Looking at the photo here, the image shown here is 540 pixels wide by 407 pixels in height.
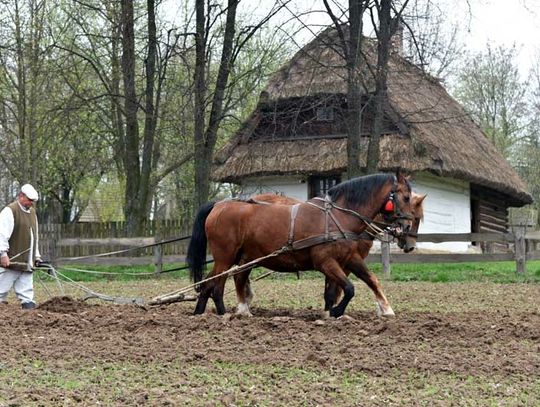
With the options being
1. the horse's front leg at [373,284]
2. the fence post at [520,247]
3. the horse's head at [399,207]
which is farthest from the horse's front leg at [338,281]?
the fence post at [520,247]

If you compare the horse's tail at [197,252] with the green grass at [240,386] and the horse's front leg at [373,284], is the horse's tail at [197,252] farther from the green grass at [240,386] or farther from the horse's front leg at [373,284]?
the green grass at [240,386]

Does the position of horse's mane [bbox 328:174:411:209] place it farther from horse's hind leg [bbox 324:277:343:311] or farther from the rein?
horse's hind leg [bbox 324:277:343:311]

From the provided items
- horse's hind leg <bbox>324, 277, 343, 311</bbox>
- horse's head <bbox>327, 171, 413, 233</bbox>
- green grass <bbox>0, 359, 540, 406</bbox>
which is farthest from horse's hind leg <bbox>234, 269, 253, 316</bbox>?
green grass <bbox>0, 359, 540, 406</bbox>

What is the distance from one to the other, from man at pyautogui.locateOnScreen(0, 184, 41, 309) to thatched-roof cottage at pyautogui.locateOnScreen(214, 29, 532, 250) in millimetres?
12833

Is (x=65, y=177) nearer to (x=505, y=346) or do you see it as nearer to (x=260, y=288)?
(x=260, y=288)

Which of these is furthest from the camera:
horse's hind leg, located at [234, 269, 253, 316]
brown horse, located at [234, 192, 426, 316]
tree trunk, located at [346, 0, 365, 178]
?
tree trunk, located at [346, 0, 365, 178]

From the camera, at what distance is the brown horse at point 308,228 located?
1018 cm

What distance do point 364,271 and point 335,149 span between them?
15164 mm

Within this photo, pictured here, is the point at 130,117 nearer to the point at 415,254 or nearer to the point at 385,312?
the point at 415,254

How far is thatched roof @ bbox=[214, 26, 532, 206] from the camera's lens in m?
24.0

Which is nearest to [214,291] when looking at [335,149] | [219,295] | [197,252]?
[219,295]

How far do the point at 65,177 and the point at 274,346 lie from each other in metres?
32.5

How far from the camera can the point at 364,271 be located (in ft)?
33.6

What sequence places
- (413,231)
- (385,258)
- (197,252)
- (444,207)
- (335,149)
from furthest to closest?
(444,207)
(335,149)
(385,258)
(197,252)
(413,231)
